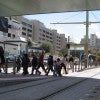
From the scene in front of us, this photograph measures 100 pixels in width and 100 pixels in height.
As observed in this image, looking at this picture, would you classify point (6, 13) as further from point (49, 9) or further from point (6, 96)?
point (6, 96)

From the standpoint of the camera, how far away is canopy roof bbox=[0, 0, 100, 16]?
27962 mm

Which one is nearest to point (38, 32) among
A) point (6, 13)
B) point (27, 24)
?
point (27, 24)

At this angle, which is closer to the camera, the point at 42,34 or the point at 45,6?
the point at 45,6

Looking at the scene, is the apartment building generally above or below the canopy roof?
above

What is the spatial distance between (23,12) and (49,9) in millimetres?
2692

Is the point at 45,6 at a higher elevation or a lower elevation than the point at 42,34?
lower

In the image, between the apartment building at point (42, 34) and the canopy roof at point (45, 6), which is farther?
the apartment building at point (42, 34)

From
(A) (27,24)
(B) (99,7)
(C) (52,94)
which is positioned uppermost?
(A) (27,24)

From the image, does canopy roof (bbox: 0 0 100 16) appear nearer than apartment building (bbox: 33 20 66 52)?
Yes

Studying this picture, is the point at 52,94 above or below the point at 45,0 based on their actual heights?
below

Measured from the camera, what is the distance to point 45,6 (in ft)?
97.0

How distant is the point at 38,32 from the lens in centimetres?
18162

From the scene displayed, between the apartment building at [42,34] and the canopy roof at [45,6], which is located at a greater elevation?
the apartment building at [42,34]

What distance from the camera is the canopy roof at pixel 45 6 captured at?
27962 millimetres
